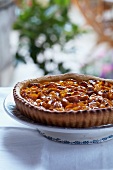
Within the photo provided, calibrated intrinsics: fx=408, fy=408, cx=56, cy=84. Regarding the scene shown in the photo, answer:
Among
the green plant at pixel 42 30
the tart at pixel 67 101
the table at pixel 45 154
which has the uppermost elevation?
the tart at pixel 67 101

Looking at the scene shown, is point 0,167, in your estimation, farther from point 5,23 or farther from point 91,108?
point 5,23

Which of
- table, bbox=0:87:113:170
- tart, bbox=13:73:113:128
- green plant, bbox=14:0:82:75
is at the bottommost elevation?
green plant, bbox=14:0:82:75

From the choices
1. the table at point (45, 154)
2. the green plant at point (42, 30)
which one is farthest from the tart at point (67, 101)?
the green plant at point (42, 30)

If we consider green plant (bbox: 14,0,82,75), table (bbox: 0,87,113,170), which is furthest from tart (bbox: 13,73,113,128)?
green plant (bbox: 14,0,82,75)

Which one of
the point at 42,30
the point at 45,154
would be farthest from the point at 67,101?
the point at 42,30

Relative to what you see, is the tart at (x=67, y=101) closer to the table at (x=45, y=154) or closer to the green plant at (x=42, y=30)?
the table at (x=45, y=154)

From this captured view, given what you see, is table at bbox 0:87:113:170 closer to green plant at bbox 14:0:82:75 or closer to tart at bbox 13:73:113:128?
tart at bbox 13:73:113:128

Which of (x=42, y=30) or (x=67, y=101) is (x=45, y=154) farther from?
(x=42, y=30)
